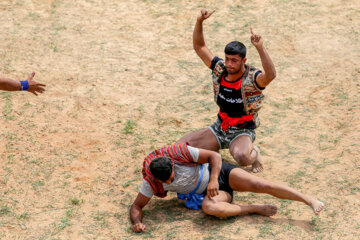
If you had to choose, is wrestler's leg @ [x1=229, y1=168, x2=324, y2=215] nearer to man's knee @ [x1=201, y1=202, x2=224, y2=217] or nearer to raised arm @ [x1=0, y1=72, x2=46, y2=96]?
man's knee @ [x1=201, y1=202, x2=224, y2=217]

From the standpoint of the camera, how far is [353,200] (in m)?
4.82

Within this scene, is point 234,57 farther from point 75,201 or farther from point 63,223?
point 63,223

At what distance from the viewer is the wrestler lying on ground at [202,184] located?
178 inches

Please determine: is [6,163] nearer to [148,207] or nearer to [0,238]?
[0,238]

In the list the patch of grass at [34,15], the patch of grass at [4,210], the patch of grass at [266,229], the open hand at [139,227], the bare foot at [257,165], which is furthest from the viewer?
the patch of grass at [34,15]

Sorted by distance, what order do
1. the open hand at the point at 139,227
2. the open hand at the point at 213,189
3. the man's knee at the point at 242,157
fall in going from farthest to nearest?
the man's knee at the point at 242,157
the open hand at the point at 139,227
the open hand at the point at 213,189

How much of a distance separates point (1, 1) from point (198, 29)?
5112mm

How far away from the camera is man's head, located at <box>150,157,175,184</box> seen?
175 inches

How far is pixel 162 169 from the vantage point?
444cm

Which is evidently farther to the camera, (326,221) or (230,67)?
(230,67)

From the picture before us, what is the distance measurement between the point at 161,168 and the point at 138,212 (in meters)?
0.57

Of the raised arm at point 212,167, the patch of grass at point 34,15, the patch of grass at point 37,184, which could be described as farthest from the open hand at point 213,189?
the patch of grass at point 34,15

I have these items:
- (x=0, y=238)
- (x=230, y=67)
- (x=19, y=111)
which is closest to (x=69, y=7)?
(x=19, y=111)

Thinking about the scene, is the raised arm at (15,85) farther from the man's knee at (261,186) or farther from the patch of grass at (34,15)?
the patch of grass at (34,15)
